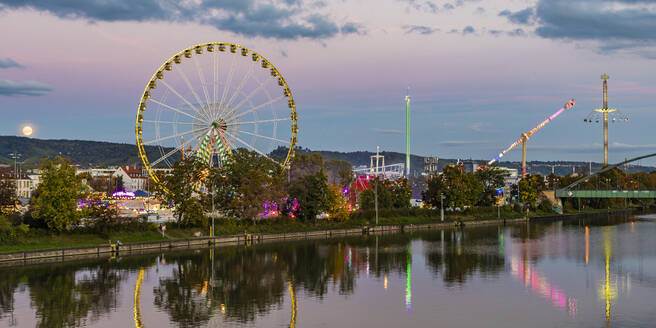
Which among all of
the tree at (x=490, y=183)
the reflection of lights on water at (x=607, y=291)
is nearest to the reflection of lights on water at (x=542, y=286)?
the reflection of lights on water at (x=607, y=291)

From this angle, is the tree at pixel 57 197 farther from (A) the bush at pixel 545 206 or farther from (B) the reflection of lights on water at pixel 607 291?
(A) the bush at pixel 545 206

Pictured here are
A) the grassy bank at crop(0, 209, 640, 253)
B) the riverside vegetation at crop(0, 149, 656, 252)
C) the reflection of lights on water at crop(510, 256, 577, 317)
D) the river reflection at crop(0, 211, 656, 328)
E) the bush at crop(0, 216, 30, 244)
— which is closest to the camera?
the river reflection at crop(0, 211, 656, 328)

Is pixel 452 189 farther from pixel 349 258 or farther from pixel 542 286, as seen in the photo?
pixel 542 286

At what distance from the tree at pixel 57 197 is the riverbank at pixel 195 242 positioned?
7.97ft

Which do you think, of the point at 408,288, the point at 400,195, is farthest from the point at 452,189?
the point at 408,288

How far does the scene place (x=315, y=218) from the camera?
303 ft

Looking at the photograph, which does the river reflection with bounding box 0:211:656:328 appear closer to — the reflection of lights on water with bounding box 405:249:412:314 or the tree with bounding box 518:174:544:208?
the reflection of lights on water with bounding box 405:249:412:314

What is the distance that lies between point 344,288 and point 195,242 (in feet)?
91.2

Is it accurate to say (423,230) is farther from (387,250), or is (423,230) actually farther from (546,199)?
(546,199)

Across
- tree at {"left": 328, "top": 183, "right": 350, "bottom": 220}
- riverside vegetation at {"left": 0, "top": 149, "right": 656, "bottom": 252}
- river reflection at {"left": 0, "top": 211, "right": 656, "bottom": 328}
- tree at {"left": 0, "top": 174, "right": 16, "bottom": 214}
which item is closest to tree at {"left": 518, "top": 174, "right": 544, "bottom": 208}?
riverside vegetation at {"left": 0, "top": 149, "right": 656, "bottom": 252}

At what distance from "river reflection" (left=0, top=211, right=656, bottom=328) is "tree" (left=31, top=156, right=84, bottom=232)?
674 centimetres

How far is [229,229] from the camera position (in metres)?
79.0

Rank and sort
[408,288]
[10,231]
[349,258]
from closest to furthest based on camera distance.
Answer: [408,288]
[10,231]
[349,258]

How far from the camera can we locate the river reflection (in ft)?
126
